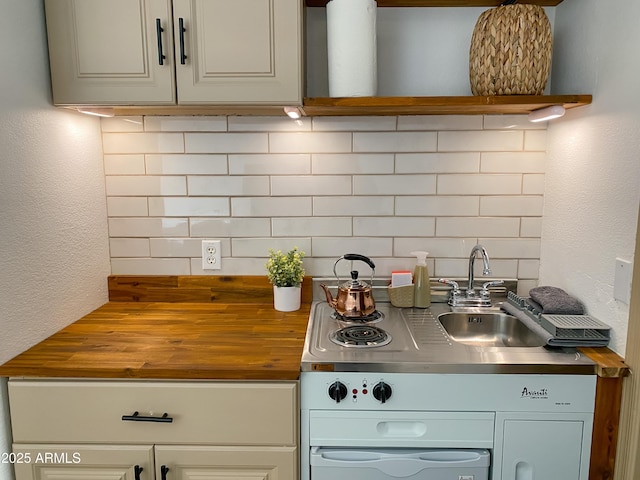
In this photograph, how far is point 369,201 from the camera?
1786mm

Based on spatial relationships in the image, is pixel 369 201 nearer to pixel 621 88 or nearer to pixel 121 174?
pixel 621 88

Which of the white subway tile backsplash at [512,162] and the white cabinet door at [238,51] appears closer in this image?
the white cabinet door at [238,51]

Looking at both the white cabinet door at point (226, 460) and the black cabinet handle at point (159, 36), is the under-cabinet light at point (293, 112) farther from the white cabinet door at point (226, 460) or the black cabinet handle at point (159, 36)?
the white cabinet door at point (226, 460)

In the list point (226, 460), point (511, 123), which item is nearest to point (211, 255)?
point (226, 460)

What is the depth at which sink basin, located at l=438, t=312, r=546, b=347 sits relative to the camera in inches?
65.5

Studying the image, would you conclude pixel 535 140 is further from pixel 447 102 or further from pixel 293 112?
pixel 293 112

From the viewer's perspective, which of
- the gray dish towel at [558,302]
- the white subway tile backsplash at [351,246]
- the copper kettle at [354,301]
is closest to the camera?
the gray dish towel at [558,302]

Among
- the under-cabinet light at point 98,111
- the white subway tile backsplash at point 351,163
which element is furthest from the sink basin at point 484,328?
the under-cabinet light at point 98,111

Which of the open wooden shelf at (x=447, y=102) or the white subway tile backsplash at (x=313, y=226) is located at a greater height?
the open wooden shelf at (x=447, y=102)

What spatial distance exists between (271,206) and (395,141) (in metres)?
0.55

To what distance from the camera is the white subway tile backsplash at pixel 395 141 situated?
1738 mm

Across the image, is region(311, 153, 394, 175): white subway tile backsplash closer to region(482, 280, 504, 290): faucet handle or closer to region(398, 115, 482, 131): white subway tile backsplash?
region(398, 115, 482, 131): white subway tile backsplash

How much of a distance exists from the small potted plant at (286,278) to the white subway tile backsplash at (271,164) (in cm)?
32

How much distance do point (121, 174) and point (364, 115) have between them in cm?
99
